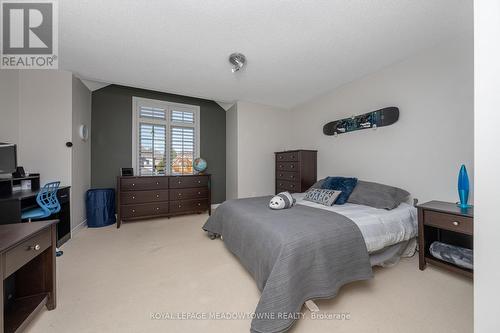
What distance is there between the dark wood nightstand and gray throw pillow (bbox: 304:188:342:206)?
2.81 ft

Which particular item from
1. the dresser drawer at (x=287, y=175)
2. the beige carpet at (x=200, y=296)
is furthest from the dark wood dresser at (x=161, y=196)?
the dresser drawer at (x=287, y=175)

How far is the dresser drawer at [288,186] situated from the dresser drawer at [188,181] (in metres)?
1.65

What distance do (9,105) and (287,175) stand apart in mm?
4486

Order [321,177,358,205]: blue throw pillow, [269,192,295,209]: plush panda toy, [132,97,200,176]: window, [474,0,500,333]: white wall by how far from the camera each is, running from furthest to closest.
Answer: [132,97,200,176]: window
[321,177,358,205]: blue throw pillow
[269,192,295,209]: plush panda toy
[474,0,500,333]: white wall

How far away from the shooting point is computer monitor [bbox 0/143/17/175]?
2.08 meters

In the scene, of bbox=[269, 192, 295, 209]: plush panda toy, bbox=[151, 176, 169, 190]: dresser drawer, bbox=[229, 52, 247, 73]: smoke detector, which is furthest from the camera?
bbox=[151, 176, 169, 190]: dresser drawer

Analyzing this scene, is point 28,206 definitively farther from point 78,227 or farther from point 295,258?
point 295,258

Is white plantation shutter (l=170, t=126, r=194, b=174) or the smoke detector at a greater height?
the smoke detector

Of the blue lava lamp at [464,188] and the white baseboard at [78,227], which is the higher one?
the blue lava lamp at [464,188]

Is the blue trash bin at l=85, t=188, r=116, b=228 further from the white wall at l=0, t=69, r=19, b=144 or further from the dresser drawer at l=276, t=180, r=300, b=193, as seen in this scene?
the dresser drawer at l=276, t=180, r=300, b=193

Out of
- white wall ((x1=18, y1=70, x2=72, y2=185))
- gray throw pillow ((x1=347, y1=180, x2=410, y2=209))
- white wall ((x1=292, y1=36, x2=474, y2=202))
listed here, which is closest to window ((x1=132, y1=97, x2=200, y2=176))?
white wall ((x1=18, y1=70, x2=72, y2=185))

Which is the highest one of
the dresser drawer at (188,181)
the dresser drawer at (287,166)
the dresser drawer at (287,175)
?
the dresser drawer at (287,166)

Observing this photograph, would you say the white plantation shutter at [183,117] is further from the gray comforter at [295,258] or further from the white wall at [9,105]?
the gray comforter at [295,258]

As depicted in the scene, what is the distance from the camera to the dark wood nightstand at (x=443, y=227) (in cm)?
170
